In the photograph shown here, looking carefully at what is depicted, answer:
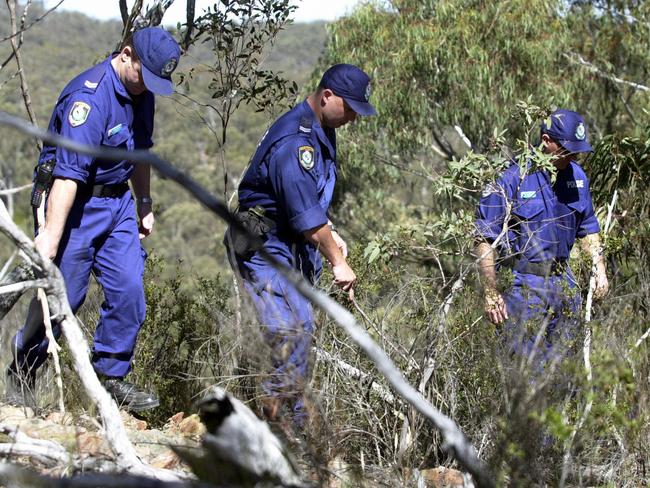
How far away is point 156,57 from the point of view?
4.04m

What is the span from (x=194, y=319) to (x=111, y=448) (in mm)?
2131

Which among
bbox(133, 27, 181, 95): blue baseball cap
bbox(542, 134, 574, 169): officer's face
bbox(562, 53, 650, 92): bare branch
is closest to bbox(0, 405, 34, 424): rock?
bbox(133, 27, 181, 95): blue baseball cap

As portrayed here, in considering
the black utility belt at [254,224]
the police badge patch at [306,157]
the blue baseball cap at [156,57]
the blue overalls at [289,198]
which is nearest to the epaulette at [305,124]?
the blue overalls at [289,198]

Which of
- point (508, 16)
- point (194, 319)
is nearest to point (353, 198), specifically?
point (508, 16)

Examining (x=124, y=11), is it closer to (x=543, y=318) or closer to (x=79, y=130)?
(x=79, y=130)

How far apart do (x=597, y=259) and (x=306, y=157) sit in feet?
5.58

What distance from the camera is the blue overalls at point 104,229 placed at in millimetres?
4133

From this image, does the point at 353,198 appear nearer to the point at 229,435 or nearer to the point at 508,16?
the point at 508,16

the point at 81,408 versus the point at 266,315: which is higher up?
the point at 266,315

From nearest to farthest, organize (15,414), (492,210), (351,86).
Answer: (15,414) < (351,86) < (492,210)

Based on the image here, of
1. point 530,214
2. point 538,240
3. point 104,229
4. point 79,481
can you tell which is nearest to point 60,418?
point 104,229

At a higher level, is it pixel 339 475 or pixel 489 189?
pixel 489 189

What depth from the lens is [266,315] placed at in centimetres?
337

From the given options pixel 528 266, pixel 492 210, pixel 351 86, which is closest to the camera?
pixel 351 86
